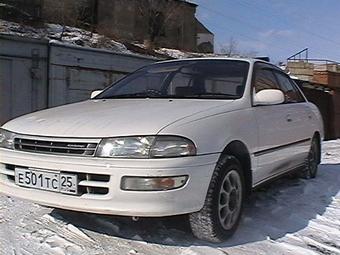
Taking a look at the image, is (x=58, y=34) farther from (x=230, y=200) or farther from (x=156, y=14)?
(x=230, y=200)

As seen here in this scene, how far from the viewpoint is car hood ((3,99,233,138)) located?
3041mm

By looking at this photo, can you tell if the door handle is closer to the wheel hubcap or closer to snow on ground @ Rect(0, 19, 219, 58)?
the wheel hubcap

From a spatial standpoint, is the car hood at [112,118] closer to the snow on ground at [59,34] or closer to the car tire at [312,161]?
the car tire at [312,161]

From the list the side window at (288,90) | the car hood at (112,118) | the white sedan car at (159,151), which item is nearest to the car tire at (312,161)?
the side window at (288,90)

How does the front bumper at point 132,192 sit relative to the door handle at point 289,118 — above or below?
below

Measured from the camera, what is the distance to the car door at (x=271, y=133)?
395cm

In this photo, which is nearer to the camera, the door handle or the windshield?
the windshield

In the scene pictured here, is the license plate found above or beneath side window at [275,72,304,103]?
beneath

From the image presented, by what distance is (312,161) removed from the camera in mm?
5695

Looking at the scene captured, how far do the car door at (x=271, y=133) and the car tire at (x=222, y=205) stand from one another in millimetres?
337

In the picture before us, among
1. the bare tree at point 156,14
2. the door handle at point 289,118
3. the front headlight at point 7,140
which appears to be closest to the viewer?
the front headlight at point 7,140

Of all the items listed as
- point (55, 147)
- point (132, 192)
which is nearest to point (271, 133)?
point (132, 192)

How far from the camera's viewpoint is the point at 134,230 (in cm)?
355

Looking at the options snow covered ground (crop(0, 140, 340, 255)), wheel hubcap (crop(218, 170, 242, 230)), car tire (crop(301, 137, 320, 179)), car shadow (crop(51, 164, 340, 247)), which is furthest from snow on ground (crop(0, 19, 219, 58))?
wheel hubcap (crop(218, 170, 242, 230))
